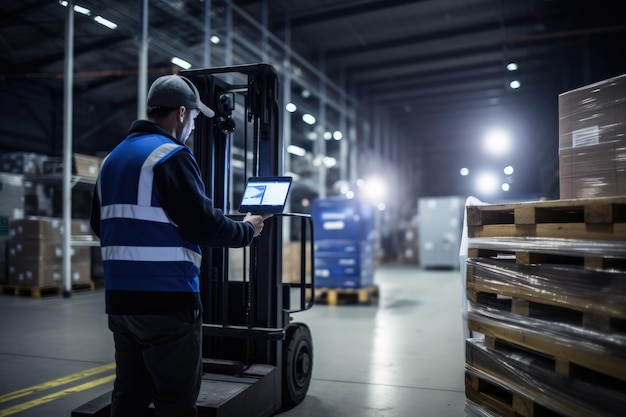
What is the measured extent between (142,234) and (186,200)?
0.21 metres

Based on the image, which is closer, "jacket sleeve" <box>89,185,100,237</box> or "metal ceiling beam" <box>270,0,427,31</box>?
"jacket sleeve" <box>89,185,100,237</box>

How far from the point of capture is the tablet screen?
97.0 inches

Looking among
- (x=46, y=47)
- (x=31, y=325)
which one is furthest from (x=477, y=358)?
(x=46, y=47)

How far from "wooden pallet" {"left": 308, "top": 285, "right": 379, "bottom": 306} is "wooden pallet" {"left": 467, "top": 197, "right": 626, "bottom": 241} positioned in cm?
539

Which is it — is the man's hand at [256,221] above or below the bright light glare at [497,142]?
below

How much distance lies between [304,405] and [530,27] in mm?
13169

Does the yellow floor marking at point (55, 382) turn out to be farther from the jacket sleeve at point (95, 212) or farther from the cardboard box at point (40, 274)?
the cardboard box at point (40, 274)

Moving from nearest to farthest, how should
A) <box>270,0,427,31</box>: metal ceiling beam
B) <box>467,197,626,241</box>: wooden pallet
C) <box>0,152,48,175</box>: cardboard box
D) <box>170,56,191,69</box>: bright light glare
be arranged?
<box>467,197,626,241</box>: wooden pallet, <box>170,56,191,69</box>: bright light glare, <box>0,152,48,175</box>: cardboard box, <box>270,0,427,31</box>: metal ceiling beam

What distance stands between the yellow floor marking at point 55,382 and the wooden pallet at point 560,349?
3.20m

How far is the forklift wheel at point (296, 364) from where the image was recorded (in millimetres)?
3193

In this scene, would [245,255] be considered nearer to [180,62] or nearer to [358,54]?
[180,62]

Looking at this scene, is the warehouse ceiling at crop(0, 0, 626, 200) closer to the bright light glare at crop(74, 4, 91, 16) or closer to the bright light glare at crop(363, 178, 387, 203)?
the bright light glare at crop(74, 4, 91, 16)

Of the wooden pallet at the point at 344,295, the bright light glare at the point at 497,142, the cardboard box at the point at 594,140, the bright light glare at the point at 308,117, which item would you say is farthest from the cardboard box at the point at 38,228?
the bright light glare at the point at 497,142

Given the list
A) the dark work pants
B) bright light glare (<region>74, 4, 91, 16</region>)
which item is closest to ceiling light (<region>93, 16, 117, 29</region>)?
bright light glare (<region>74, 4, 91, 16</region>)
